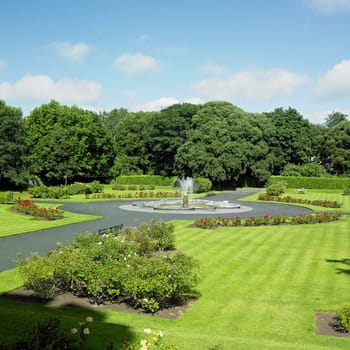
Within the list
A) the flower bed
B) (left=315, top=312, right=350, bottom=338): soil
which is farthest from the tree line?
(left=315, top=312, right=350, bottom=338): soil

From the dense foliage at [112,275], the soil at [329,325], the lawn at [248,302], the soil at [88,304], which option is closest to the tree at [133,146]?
the lawn at [248,302]

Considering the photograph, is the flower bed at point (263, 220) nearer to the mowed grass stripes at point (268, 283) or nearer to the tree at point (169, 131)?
the mowed grass stripes at point (268, 283)

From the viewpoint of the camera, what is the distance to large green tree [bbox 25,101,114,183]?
6025 centimetres

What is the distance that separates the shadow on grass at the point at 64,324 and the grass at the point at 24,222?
11744 millimetres

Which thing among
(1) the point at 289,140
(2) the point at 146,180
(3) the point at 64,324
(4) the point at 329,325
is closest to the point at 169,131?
(2) the point at 146,180

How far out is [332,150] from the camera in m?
72.8

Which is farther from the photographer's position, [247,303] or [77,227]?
[77,227]

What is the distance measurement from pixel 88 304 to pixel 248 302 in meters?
4.20

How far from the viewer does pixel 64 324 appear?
7.97 m

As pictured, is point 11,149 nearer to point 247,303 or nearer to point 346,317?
point 247,303

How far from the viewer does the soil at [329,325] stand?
29.1 ft

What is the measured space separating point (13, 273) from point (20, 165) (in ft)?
143

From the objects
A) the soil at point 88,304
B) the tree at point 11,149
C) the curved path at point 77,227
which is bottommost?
the soil at point 88,304

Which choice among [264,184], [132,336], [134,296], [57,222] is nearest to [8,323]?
[132,336]
